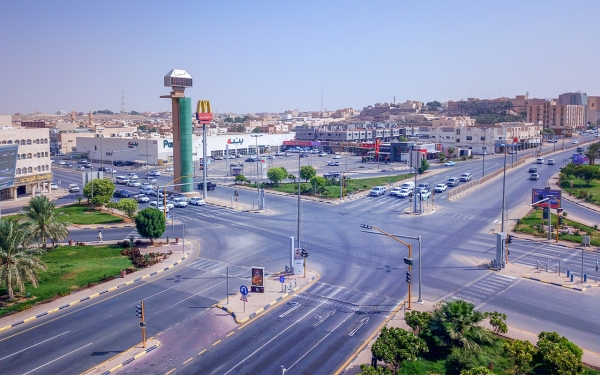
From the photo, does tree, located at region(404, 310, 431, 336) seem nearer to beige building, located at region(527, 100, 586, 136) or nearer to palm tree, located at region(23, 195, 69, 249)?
palm tree, located at region(23, 195, 69, 249)

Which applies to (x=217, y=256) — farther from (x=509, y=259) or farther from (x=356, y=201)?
(x=356, y=201)

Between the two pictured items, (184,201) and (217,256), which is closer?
(217,256)

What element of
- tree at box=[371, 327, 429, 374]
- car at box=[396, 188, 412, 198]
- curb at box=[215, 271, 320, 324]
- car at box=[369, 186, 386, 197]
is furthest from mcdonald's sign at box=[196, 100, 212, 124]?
tree at box=[371, 327, 429, 374]

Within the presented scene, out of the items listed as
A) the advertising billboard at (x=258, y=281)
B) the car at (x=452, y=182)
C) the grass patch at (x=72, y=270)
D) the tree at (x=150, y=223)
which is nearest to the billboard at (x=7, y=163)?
the grass patch at (x=72, y=270)

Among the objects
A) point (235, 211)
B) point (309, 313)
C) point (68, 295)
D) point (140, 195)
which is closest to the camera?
point (309, 313)

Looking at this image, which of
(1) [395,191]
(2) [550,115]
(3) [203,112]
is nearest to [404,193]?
(1) [395,191]

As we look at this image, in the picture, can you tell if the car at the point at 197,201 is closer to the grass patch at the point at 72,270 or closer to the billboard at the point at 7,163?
the billboard at the point at 7,163

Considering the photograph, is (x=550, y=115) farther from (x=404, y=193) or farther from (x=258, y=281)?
(x=258, y=281)

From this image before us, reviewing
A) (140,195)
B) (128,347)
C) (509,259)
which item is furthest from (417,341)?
(140,195)

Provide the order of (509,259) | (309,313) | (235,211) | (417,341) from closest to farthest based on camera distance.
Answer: (417,341), (309,313), (509,259), (235,211)
